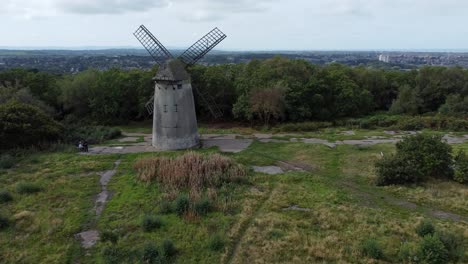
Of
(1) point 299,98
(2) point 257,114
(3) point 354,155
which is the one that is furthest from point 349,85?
(3) point 354,155

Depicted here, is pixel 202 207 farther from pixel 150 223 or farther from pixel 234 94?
pixel 234 94

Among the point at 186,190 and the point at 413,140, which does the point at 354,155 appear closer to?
the point at 413,140

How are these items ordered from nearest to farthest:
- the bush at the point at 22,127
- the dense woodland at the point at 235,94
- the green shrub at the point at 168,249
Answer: the green shrub at the point at 168,249 < the bush at the point at 22,127 < the dense woodland at the point at 235,94

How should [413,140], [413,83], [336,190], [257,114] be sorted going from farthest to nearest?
[413,83] < [257,114] < [413,140] < [336,190]

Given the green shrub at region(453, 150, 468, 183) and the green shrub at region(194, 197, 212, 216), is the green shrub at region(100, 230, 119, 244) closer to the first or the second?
the green shrub at region(194, 197, 212, 216)

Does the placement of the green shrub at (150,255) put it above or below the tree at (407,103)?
below

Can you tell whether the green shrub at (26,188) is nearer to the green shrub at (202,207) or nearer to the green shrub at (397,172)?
the green shrub at (202,207)

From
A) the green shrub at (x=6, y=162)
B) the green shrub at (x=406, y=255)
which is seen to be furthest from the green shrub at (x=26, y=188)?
the green shrub at (x=406, y=255)
